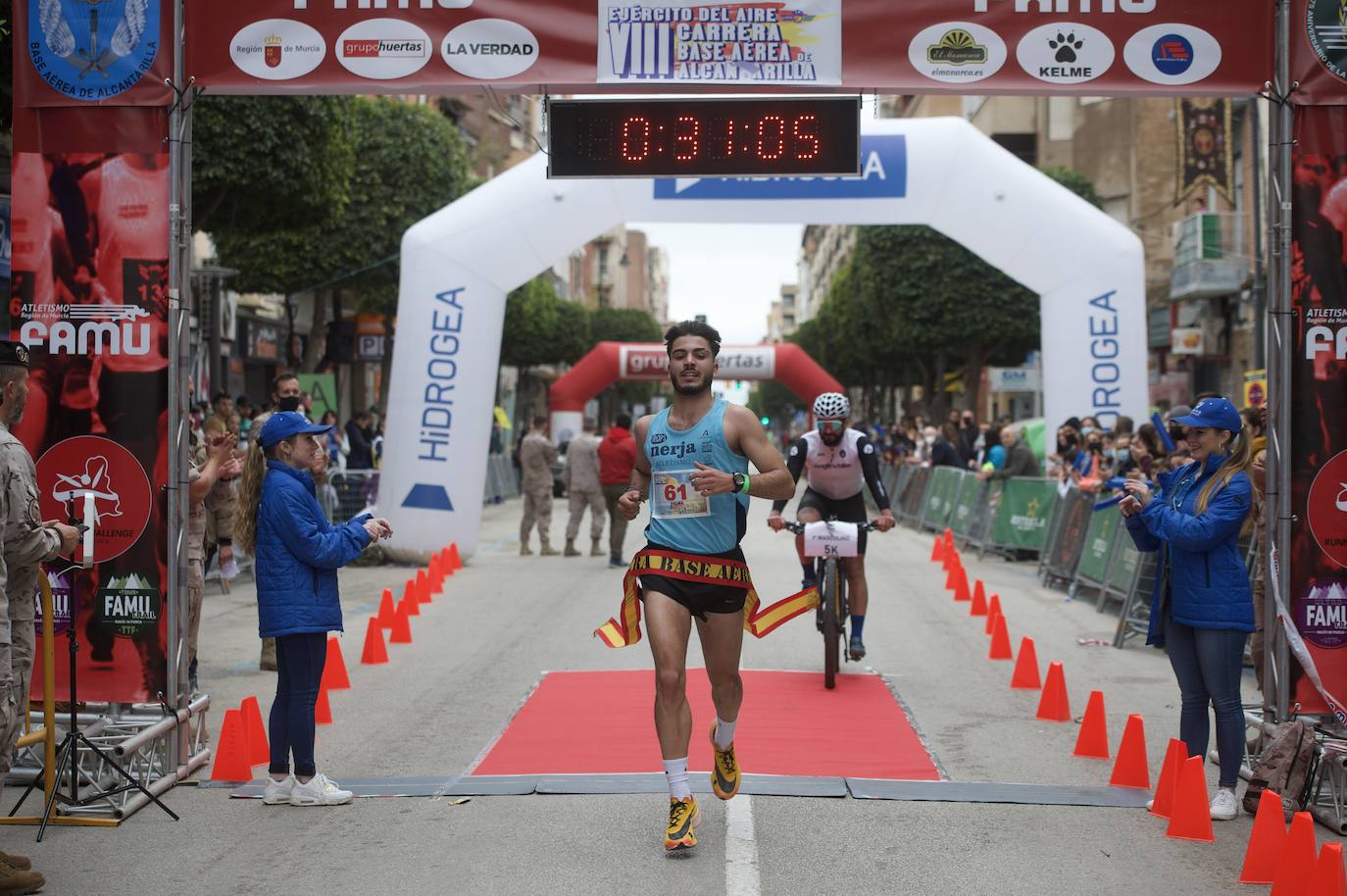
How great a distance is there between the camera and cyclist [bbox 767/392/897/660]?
31.9 feet

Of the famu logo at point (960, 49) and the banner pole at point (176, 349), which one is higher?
the famu logo at point (960, 49)

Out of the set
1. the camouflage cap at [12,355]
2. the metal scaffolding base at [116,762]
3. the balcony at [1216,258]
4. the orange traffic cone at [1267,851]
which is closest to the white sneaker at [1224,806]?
the orange traffic cone at [1267,851]

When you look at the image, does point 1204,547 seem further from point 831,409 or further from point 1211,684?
point 831,409

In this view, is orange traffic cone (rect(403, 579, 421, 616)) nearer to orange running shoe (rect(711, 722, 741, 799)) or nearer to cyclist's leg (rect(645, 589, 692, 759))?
orange running shoe (rect(711, 722, 741, 799))

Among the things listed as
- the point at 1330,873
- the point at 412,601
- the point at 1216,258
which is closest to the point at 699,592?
the point at 1330,873

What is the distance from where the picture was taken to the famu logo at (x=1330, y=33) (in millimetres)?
6629

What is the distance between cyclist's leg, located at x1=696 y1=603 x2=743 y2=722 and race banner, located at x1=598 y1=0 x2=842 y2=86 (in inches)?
110

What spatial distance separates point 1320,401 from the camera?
261 inches

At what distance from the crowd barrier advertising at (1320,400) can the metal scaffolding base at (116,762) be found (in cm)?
515

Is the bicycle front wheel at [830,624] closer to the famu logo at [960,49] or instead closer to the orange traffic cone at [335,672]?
the orange traffic cone at [335,672]

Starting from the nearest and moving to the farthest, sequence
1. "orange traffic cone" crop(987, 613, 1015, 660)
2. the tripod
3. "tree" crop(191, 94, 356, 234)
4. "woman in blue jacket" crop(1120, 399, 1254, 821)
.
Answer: the tripod, "woman in blue jacket" crop(1120, 399, 1254, 821), "orange traffic cone" crop(987, 613, 1015, 660), "tree" crop(191, 94, 356, 234)

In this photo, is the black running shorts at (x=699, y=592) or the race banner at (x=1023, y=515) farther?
the race banner at (x=1023, y=515)

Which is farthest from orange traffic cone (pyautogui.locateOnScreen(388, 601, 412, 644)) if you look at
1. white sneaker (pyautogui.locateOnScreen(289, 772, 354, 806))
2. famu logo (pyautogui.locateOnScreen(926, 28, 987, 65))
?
famu logo (pyautogui.locateOnScreen(926, 28, 987, 65))

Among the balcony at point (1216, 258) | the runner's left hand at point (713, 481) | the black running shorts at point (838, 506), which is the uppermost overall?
the balcony at point (1216, 258)
